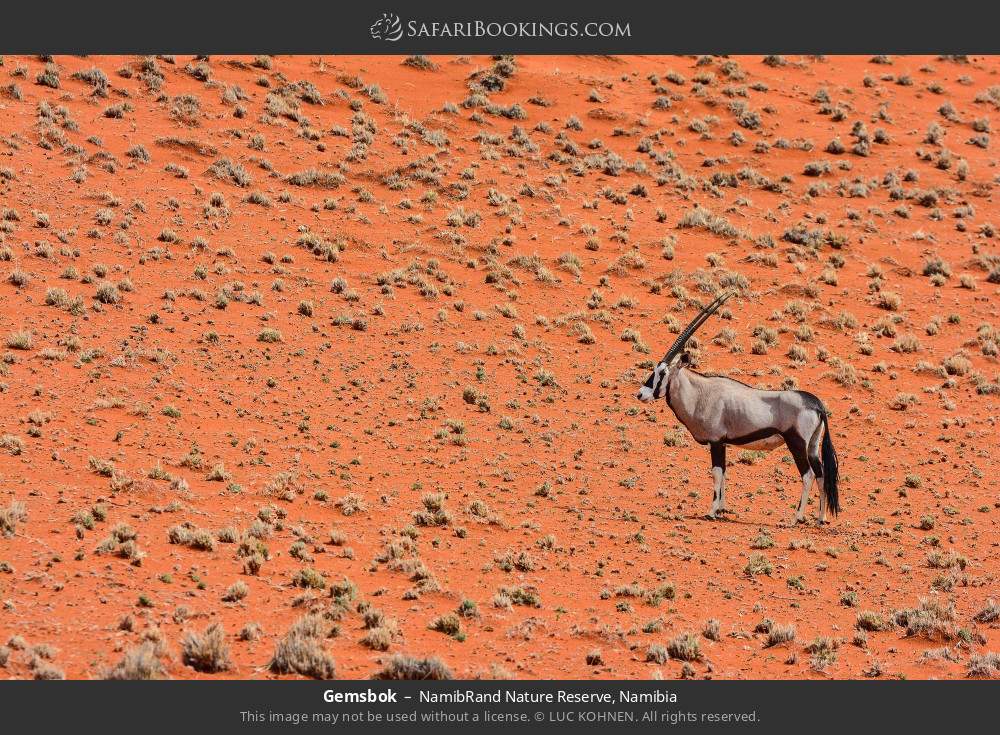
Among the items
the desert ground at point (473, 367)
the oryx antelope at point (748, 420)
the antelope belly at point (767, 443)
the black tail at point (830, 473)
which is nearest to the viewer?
the desert ground at point (473, 367)

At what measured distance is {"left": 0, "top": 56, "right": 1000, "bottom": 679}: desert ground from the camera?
52.5 ft

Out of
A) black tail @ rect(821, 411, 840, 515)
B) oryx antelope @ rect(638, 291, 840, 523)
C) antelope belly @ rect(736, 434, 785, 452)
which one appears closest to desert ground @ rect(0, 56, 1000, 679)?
black tail @ rect(821, 411, 840, 515)

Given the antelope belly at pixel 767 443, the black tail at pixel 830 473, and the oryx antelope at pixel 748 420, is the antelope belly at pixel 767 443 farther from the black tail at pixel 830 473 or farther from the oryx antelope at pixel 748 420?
the black tail at pixel 830 473

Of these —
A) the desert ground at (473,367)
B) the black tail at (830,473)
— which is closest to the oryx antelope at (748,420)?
the black tail at (830,473)

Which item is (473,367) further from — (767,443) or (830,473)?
(830,473)

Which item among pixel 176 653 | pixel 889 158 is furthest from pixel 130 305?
pixel 889 158

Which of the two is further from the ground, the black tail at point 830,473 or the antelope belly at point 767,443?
the antelope belly at point 767,443

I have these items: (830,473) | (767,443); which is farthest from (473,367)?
(830,473)

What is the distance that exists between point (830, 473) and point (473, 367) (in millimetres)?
10952

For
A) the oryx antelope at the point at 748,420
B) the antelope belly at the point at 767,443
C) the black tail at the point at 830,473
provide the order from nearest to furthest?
the black tail at the point at 830,473 → the oryx antelope at the point at 748,420 → the antelope belly at the point at 767,443

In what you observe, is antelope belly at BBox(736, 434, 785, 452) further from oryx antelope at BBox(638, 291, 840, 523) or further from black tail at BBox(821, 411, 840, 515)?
black tail at BBox(821, 411, 840, 515)

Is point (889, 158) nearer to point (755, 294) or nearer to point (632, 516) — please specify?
point (755, 294)

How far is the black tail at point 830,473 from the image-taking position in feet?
70.2

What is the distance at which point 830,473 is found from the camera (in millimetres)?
21594
